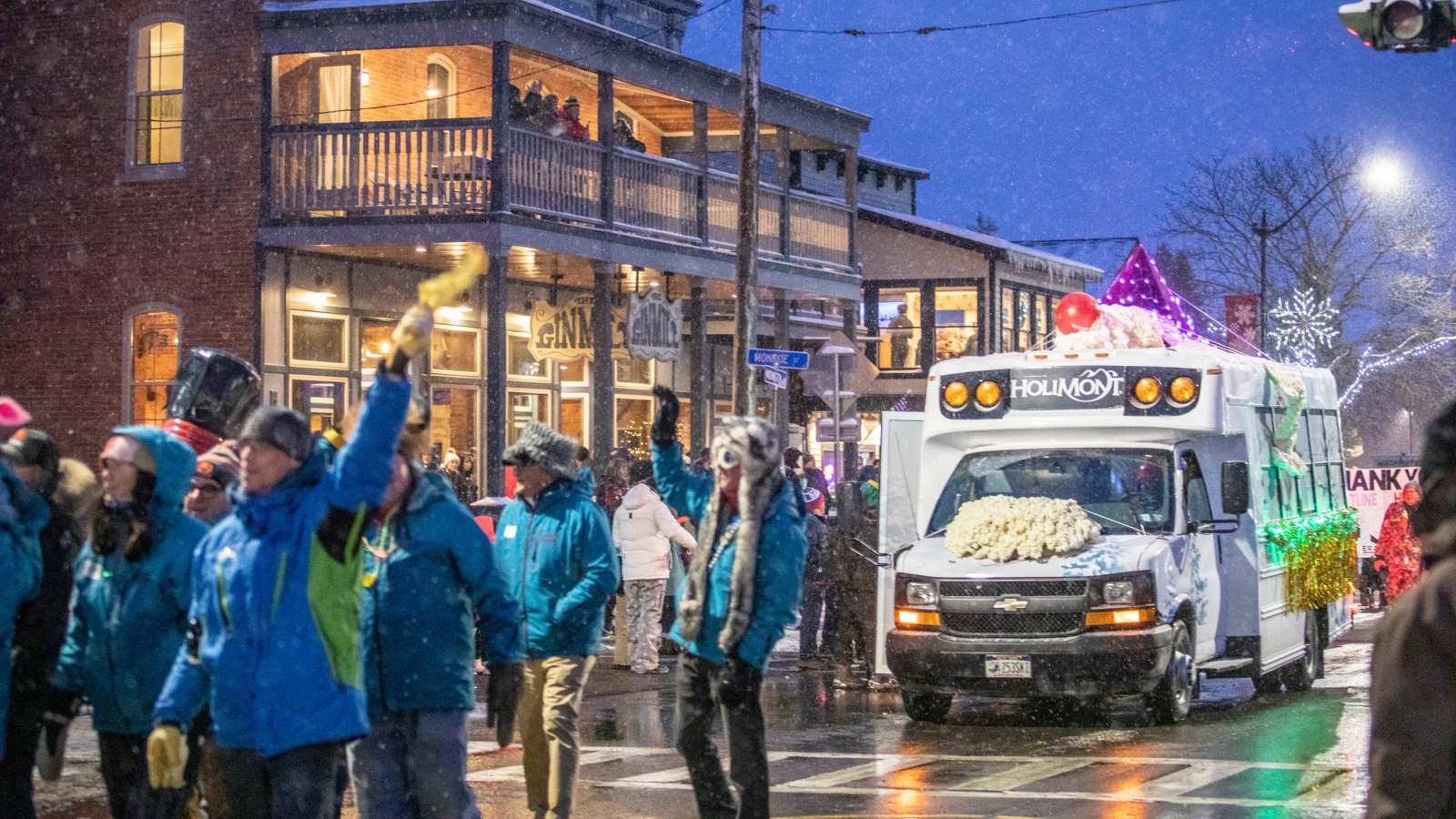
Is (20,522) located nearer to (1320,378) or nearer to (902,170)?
(1320,378)

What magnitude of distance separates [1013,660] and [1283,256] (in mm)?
49331

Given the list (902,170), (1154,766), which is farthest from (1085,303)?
(902,170)

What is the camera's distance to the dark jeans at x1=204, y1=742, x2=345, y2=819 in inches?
210

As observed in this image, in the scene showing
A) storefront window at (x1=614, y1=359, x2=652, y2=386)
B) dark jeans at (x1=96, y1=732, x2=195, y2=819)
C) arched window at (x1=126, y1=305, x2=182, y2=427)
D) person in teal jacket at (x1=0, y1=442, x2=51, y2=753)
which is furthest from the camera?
storefront window at (x1=614, y1=359, x2=652, y2=386)

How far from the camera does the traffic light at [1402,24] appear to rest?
12336mm

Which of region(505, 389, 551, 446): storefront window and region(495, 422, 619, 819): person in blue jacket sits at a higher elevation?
region(505, 389, 551, 446): storefront window

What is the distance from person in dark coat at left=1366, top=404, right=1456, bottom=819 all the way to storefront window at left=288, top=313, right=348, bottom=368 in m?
18.7

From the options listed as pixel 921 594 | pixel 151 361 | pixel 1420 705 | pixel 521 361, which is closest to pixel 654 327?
pixel 521 361

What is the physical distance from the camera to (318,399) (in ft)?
71.4

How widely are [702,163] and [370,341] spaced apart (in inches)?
206

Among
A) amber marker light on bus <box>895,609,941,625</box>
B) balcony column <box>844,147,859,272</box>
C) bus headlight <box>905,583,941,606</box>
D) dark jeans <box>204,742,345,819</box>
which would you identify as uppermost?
balcony column <box>844,147,859,272</box>

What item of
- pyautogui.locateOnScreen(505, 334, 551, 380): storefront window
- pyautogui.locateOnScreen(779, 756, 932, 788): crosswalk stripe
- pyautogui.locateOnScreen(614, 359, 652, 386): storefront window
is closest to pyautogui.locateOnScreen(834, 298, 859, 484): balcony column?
pyautogui.locateOnScreen(614, 359, 652, 386): storefront window

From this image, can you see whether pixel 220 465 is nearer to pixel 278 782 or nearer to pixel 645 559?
pixel 278 782

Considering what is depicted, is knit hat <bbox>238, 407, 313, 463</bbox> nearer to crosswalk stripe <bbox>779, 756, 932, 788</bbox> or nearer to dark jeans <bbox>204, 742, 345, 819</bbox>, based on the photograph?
dark jeans <bbox>204, 742, 345, 819</bbox>
